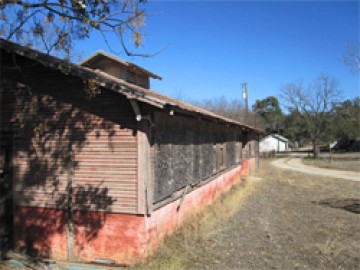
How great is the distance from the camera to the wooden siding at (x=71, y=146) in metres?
6.11

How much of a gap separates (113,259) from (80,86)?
11.2 ft

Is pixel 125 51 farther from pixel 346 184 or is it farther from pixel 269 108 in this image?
pixel 269 108

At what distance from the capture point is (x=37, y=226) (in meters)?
6.55

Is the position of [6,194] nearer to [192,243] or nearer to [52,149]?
[52,149]

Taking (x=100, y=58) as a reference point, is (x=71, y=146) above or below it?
below

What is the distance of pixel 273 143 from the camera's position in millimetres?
69625

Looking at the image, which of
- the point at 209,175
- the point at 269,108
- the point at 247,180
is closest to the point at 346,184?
the point at 247,180

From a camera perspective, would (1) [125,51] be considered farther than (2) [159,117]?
No

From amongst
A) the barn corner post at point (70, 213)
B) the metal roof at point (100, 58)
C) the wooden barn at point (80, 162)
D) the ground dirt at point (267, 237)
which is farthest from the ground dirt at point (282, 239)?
the metal roof at point (100, 58)

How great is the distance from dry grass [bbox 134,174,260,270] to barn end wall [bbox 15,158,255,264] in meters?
0.22

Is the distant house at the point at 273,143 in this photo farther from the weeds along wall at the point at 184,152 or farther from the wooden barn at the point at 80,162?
the wooden barn at the point at 80,162

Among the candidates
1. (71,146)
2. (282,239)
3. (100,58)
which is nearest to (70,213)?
(71,146)

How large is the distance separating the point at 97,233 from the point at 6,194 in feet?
7.17

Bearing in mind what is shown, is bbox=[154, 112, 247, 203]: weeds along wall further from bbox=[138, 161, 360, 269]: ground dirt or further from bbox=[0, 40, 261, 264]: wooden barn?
bbox=[138, 161, 360, 269]: ground dirt
